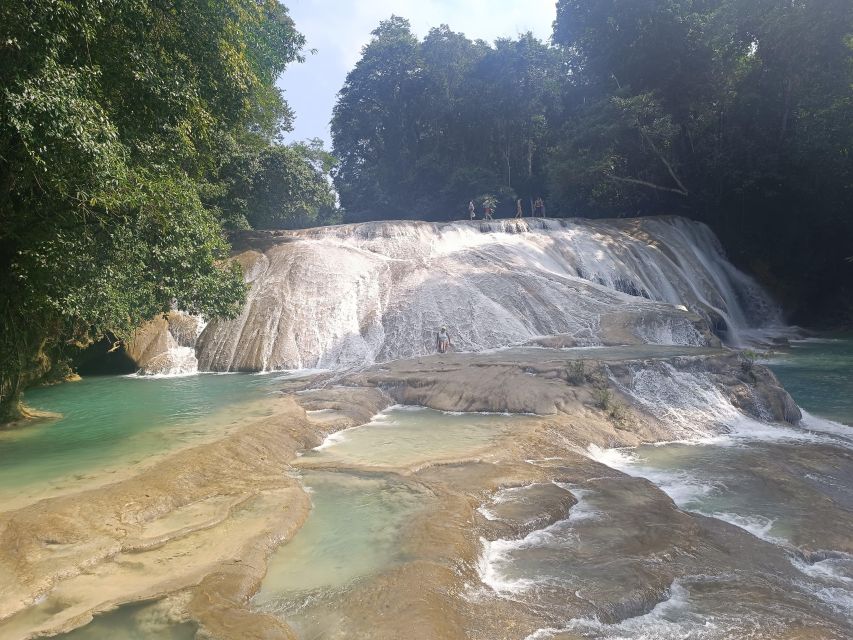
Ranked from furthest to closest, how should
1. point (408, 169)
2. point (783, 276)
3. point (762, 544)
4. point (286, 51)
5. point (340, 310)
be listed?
point (408, 169) < point (783, 276) < point (286, 51) < point (340, 310) < point (762, 544)

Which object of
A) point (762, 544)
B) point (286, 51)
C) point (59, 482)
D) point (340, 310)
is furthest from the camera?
point (286, 51)

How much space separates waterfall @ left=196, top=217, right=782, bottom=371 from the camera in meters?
16.1

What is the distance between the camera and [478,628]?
430cm

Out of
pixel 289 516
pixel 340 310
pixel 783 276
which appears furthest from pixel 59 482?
pixel 783 276

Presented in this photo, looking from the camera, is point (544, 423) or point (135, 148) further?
point (544, 423)

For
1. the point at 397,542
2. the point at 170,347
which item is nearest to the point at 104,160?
the point at 397,542

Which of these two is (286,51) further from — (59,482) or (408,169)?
(408,169)

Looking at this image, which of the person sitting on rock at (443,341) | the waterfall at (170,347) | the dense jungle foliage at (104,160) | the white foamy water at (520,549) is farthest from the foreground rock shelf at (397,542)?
the waterfall at (170,347)

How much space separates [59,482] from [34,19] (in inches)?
184

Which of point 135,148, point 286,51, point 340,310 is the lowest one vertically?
point 340,310

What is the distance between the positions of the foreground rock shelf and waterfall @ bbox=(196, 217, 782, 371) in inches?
265

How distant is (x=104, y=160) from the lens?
6.22m

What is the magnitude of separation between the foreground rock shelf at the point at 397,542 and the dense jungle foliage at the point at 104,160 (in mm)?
2515

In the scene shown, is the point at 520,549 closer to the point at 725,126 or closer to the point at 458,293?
the point at 458,293
